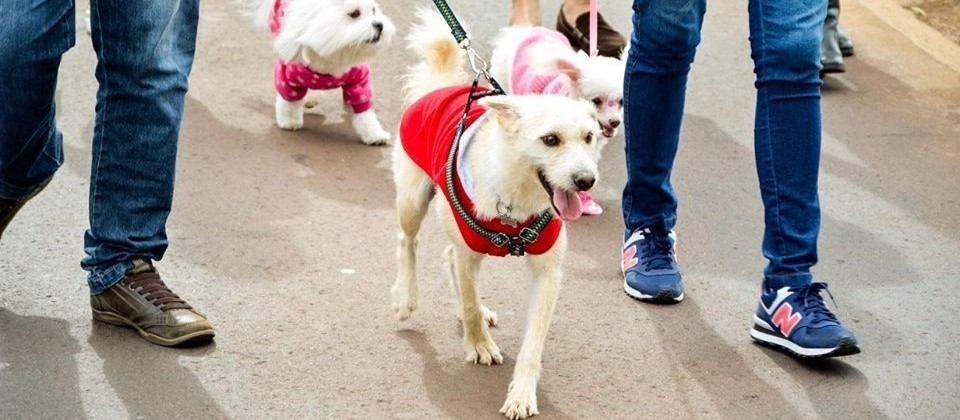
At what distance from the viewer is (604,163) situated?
252 inches

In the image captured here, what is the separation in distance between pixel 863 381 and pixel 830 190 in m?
2.08

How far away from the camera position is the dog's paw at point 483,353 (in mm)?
4172

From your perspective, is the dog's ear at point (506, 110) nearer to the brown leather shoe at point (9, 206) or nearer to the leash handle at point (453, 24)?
the leash handle at point (453, 24)

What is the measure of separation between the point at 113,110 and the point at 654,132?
1.86 m

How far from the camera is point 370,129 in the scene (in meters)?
6.43

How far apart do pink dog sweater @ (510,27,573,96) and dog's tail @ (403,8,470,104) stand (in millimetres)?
682

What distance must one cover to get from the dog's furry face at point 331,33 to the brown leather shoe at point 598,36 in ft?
4.23

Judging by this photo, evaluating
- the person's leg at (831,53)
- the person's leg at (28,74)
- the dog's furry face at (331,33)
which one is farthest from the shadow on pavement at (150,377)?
the person's leg at (831,53)

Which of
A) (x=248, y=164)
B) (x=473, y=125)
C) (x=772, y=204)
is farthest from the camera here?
(x=248, y=164)

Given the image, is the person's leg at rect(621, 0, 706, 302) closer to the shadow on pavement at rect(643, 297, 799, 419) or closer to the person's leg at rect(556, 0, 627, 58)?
the shadow on pavement at rect(643, 297, 799, 419)

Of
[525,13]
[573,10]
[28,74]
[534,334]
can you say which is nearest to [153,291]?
[28,74]

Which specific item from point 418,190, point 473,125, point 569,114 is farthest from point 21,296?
point 569,114

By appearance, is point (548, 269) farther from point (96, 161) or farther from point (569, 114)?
point (96, 161)

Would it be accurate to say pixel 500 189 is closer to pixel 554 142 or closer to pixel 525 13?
pixel 554 142
